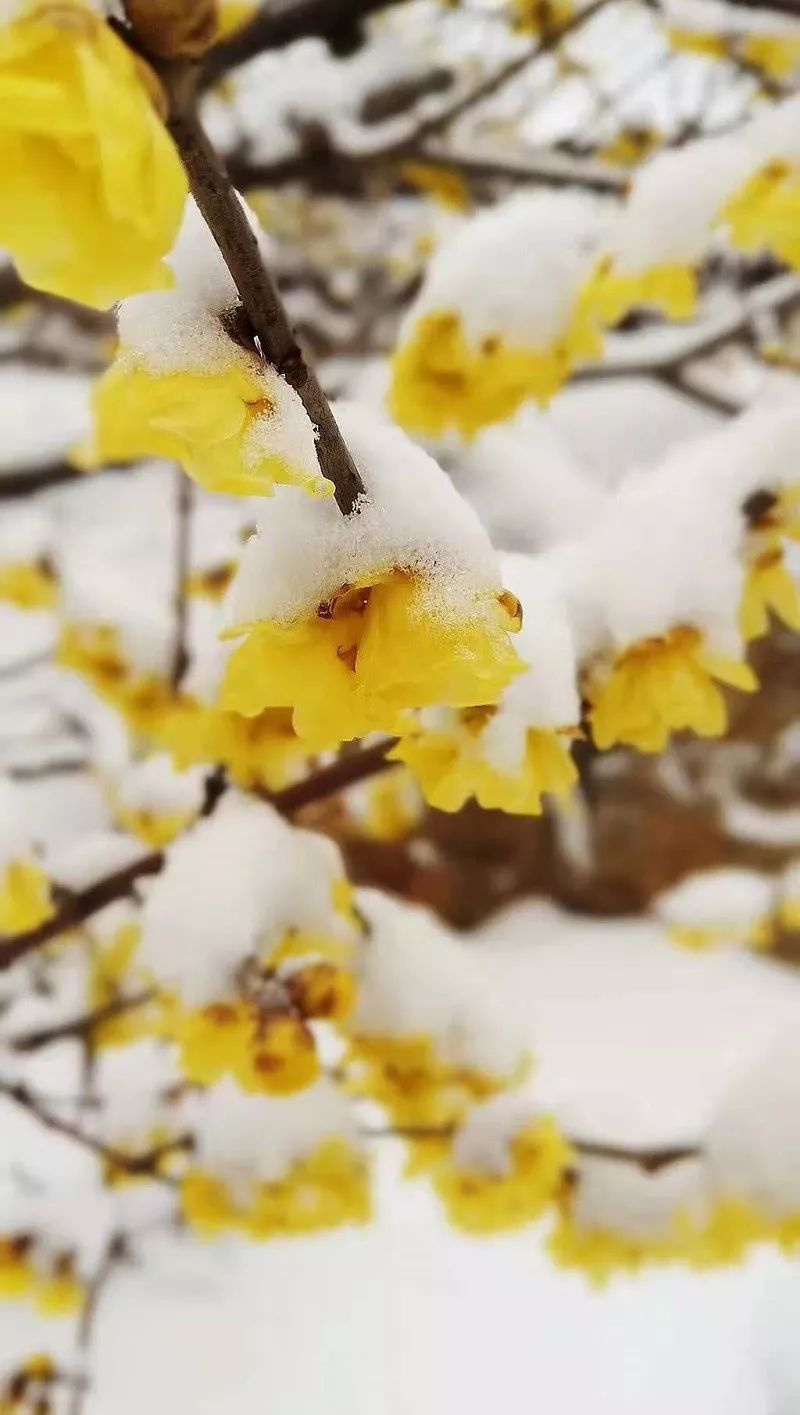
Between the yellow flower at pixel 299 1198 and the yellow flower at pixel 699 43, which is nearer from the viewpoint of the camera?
the yellow flower at pixel 299 1198


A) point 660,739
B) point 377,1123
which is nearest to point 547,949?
point 377,1123

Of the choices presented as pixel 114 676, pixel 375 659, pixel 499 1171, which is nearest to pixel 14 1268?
pixel 499 1171

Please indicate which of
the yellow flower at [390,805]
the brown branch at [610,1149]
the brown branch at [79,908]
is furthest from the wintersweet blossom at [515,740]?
the yellow flower at [390,805]

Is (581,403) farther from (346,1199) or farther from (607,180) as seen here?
(346,1199)

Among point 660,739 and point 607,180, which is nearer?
point 660,739

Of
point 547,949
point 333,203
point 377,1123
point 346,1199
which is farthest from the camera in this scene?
point 547,949

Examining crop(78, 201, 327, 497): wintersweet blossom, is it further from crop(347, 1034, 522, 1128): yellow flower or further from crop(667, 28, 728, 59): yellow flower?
crop(667, 28, 728, 59): yellow flower

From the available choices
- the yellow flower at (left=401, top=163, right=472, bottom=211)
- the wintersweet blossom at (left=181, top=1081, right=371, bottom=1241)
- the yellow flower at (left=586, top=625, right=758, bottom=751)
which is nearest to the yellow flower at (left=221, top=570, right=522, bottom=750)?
the yellow flower at (left=586, top=625, right=758, bottom=751)

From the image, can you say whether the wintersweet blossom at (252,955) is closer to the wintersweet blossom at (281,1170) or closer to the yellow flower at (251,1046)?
the yellow flower at (251,1046)
